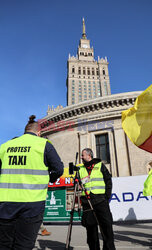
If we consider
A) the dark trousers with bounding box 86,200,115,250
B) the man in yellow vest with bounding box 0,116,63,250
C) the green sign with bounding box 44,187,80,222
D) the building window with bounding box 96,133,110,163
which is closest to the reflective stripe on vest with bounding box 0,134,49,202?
the man in yellow vest with bounding box 0,116,63,250

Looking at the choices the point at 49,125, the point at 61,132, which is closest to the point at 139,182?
the point at 61,132

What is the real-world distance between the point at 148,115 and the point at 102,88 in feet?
339

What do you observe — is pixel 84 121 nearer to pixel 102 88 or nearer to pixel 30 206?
pixel 30 206

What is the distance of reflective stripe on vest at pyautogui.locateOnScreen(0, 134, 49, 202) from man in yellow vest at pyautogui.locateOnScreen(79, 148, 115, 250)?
1.68 metres

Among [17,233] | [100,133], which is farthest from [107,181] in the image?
[100,133]

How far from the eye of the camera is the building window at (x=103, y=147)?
1614cm

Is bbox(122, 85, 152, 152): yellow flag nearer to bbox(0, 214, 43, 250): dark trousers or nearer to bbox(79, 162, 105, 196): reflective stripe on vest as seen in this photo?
bbox(79, 162, 105, 196): reflective stripe on vest

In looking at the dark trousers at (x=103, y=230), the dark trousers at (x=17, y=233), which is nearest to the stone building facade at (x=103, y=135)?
the dark trousers at (x=103, y=230)

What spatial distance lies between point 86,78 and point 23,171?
107696 mm

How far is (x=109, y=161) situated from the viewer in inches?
625

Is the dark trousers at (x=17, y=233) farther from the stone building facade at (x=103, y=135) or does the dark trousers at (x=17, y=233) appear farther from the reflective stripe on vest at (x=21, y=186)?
the stone building facade at (x=103, y=135)

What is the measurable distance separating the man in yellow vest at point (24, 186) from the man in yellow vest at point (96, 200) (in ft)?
5.00

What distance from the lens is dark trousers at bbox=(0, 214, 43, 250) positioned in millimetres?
1712

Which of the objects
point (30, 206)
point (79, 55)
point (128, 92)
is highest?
point (79, 55)
